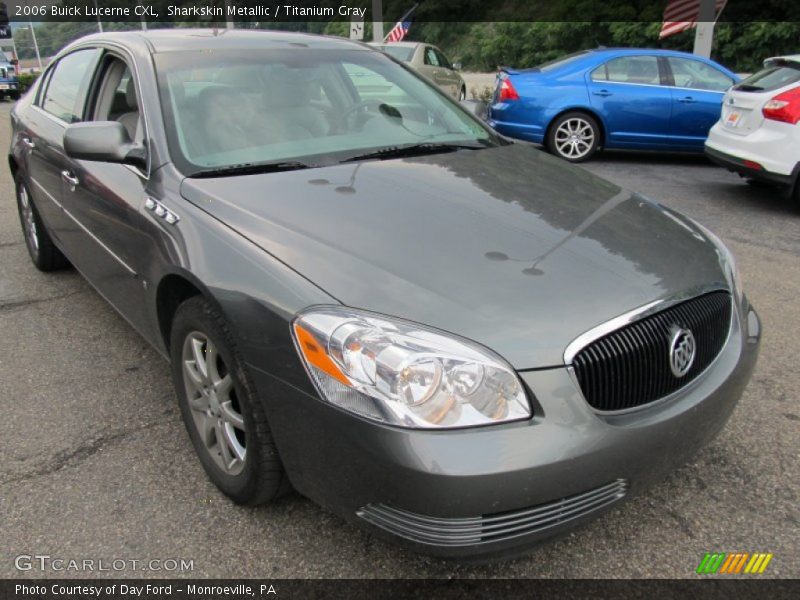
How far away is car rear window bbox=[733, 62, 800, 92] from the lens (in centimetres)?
623

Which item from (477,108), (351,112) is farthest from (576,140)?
(351,112)

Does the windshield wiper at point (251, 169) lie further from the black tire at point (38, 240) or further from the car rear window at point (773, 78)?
the car rear window at point (773, 78)

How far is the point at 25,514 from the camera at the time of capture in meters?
2.35

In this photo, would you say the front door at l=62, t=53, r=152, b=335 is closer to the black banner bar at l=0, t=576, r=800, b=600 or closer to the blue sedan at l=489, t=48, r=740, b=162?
the black banner bar at l=0, t=576, r=800, b=600

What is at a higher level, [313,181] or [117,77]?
[117,77]

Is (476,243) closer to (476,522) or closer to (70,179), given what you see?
(476,522)

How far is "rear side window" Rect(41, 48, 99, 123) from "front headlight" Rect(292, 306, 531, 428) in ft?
8.53

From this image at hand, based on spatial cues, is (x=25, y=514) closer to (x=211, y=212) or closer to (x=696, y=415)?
(x=211, y=212)

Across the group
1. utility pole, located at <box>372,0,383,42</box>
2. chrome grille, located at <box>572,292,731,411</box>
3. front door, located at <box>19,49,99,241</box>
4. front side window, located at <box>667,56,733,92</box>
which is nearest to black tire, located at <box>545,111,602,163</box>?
front side window, located at <box>667,56,733,92</box>

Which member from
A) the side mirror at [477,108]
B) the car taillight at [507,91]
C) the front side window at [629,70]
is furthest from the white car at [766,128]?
the side mirror at [477,108]

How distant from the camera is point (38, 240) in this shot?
4582 millimetres

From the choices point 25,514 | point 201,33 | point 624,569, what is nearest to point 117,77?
point 201,33

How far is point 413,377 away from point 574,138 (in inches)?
312

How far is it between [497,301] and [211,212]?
1070 mm
